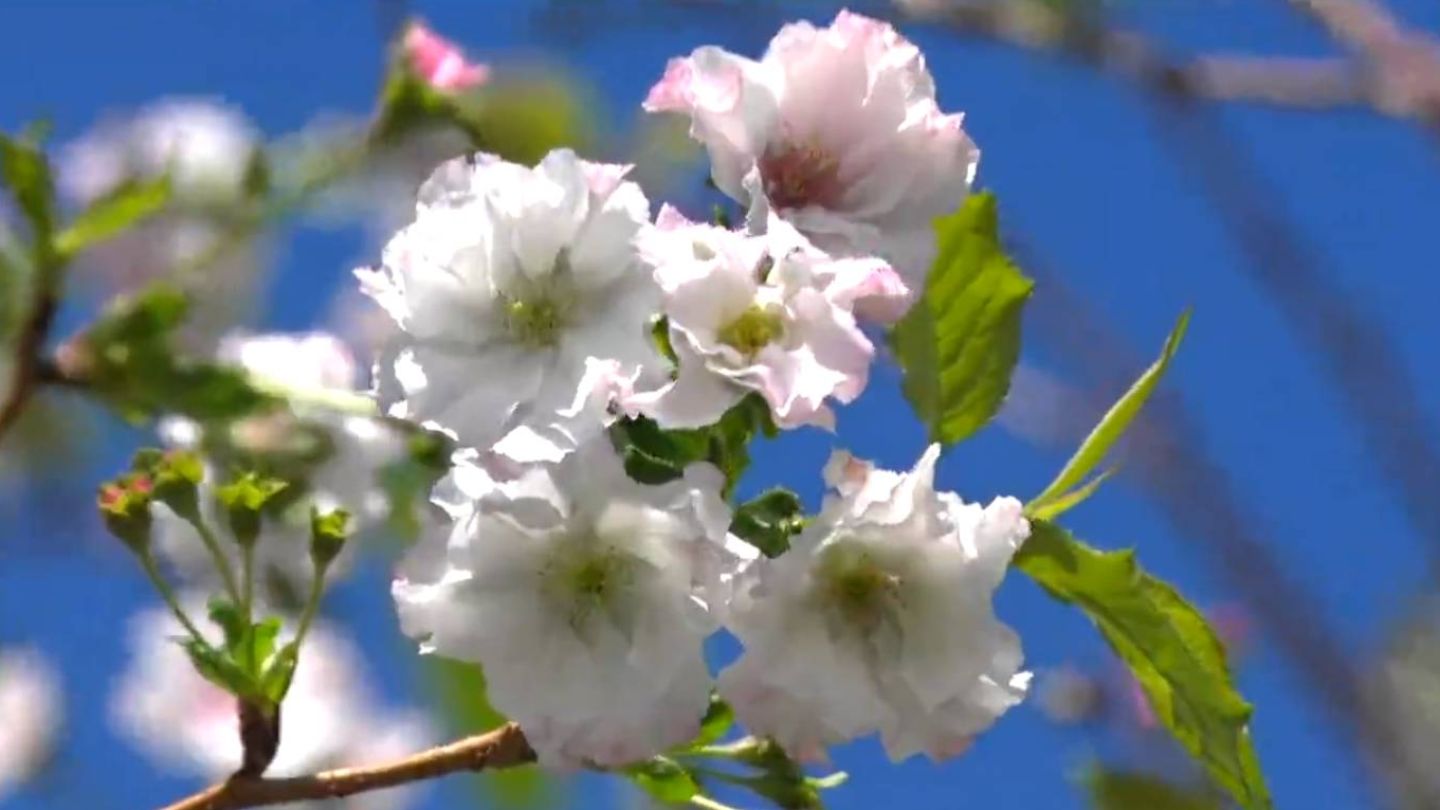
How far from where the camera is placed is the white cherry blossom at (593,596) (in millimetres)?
539

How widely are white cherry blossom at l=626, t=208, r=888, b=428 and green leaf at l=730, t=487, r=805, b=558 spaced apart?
0.03 m

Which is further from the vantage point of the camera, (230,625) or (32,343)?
(32,343)

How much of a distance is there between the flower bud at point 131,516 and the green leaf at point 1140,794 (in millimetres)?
468

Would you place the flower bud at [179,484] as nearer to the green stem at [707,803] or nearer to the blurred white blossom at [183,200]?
the green stem at [707,803]

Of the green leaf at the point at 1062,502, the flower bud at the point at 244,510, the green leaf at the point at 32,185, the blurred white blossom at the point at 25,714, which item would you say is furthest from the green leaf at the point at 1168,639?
the blurred white blossom at the point at 25,714

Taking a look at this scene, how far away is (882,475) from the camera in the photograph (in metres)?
0.56

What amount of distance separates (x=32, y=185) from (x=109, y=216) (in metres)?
0.05

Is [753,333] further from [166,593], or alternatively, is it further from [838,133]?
[166,593]

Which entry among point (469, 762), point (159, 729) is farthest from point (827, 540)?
point (159, 729)

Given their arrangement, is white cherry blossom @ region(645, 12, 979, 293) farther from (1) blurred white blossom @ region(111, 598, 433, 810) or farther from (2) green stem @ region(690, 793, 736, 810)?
(1) blurred white blossom @ region(111, 598, 433, 810)

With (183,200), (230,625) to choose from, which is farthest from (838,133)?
(183,200)

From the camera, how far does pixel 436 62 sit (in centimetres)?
98

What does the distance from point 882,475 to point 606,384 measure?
82 millimetres

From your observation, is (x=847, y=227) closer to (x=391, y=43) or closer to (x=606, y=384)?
(x=606, y=384)
